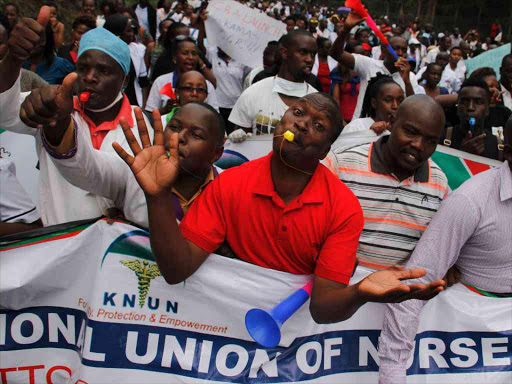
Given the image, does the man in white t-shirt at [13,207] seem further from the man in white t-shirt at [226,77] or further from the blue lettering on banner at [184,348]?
the man in white t-shirt at [226,77]

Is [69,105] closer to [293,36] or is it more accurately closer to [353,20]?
[293,36]

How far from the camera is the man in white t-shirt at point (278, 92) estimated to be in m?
4.38

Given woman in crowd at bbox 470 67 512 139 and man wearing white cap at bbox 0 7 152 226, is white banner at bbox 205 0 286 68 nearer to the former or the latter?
woman in crowd at bbox 470 67 512 139

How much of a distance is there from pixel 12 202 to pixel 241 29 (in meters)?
4.15

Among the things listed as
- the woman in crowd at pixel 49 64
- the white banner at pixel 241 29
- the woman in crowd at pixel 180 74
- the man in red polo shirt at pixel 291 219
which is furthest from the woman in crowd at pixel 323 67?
the man in red polo shirt at pixel 291 219

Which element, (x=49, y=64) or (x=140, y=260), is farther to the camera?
(x=49, y=64)

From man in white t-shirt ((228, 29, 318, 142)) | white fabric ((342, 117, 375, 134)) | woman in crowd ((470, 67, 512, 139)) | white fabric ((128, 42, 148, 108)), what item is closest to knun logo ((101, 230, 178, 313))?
man in white t-shirt ((228, 29, 318, 142))

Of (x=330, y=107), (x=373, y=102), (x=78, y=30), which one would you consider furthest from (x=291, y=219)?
(x=78, y=30)

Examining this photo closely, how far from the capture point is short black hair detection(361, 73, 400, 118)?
4.46 m

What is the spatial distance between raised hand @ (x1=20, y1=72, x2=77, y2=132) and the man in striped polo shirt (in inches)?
57.1

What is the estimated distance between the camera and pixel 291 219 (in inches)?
94.0

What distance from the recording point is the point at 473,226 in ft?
8.55

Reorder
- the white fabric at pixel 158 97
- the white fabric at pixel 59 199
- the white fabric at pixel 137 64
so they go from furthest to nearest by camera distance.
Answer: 1. the white fabric at pixel 137 64
2. the white fabric at pixel 158 97
3. the white fabric at pixel 59 199

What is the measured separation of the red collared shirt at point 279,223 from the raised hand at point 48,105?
2.18 feet
